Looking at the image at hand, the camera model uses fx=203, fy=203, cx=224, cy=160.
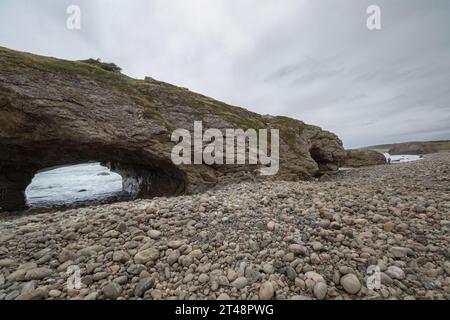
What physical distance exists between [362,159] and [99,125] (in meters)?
34.4

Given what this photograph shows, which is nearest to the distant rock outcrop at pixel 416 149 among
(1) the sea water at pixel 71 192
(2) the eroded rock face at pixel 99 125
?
(2) the eroded rock face at pixel 99 125

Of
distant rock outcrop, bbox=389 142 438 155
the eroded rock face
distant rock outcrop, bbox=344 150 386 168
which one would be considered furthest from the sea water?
distant rock outcrop, bbox=389 142 438 155

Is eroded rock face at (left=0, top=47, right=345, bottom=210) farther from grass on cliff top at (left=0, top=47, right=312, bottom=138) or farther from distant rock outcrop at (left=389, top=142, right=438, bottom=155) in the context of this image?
distant rock outcrop at (left=389, top=142, right=438, bottom=155)

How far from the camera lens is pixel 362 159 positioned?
31.1 metres

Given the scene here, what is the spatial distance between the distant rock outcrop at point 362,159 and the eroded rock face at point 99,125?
17.7m

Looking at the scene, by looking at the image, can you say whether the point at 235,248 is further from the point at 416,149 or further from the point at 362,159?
the point at 416,149

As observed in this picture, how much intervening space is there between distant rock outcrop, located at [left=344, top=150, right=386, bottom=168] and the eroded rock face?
1774 centimetres

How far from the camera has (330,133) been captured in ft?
78.1

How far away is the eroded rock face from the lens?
1076cm

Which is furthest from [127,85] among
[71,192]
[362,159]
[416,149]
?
[416,149]

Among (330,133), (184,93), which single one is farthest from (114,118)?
(330,133)

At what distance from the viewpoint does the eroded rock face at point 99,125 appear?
35.3 ft

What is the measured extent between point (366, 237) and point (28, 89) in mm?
15412
